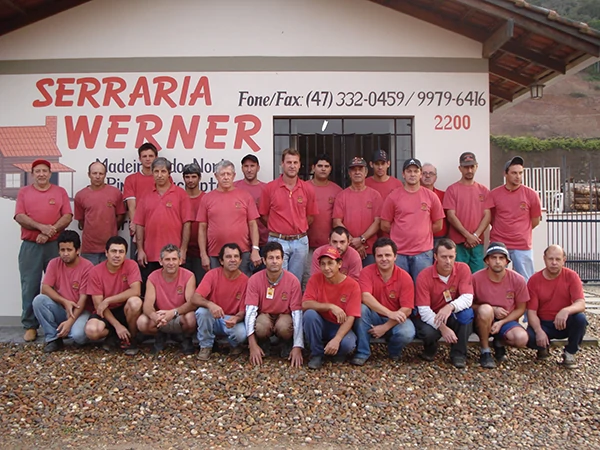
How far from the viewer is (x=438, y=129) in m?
7.14

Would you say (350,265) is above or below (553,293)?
above

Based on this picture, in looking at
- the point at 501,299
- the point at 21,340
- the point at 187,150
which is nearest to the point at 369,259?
the point at 501,299

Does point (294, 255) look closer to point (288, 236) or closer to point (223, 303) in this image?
point (288, 236)

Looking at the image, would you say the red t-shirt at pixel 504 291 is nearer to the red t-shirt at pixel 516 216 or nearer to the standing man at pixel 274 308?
the red t-shirt at pixel 516 216

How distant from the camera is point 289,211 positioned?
605 centimetres

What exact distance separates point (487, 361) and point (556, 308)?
0.96 meters

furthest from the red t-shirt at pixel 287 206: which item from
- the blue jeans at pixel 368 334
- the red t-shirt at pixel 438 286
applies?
the red t-shirt at pixel 438 286

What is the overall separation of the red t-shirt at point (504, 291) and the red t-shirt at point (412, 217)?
74 centimetres

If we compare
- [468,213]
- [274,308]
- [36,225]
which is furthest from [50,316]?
[468,213]

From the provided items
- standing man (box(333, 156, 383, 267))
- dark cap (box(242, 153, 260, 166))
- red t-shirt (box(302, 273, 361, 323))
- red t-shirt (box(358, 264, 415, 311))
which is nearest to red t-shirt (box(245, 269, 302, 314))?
red t-shirt (box(302, 273, 361, 323))

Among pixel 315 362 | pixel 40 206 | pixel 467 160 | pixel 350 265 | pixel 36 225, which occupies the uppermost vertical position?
pixel 467 160

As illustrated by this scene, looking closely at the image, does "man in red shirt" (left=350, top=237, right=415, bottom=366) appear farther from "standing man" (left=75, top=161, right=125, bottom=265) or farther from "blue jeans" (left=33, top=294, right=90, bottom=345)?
"standing man" (left=75, top=161, right=125, bottom=265)

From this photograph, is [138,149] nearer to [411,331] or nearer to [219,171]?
[219,171]

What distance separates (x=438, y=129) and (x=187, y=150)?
3316 mm
